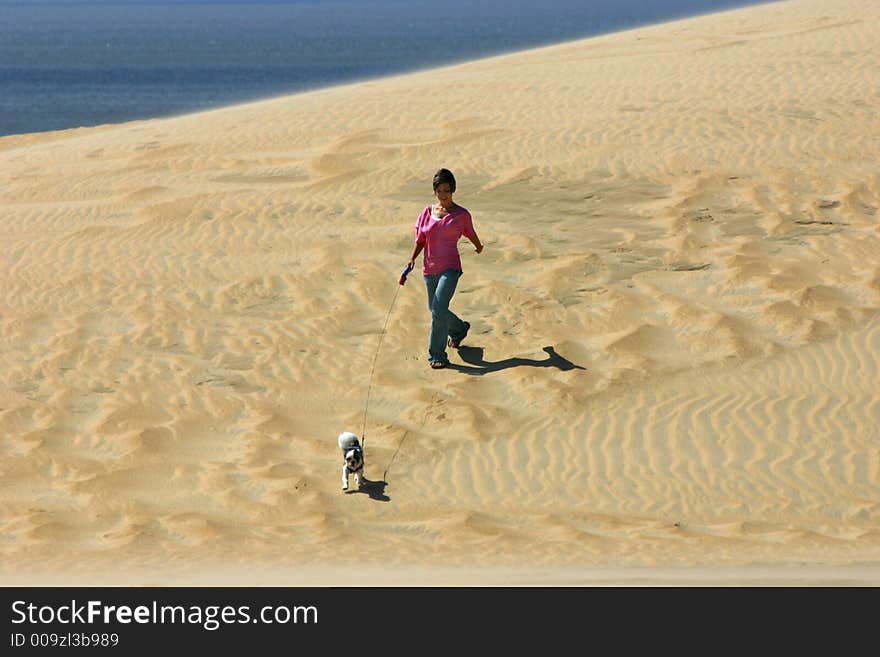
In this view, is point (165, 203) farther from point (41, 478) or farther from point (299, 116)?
point (41, 478)

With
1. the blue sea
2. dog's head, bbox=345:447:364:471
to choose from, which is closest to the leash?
dog's head, bbox=345:447:364:471

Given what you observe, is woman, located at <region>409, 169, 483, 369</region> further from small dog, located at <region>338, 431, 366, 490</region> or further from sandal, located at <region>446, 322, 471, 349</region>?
small dog, located at <region>338, 431, 366, 490</region>

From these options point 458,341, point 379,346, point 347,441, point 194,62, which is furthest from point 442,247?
point 194,62

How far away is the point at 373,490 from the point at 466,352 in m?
2.31

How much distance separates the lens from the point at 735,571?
630 cm

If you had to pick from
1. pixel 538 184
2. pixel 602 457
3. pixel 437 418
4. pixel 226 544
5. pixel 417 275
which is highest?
pixel 538 184

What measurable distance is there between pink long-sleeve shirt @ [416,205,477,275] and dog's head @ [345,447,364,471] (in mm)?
2116

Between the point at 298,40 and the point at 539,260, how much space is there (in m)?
78.4

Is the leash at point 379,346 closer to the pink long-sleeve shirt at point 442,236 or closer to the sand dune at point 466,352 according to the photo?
the sand dune at point 466,352

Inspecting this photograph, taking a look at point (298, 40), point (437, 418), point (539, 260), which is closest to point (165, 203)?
point (539, 260)

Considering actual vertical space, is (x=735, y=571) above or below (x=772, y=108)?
below

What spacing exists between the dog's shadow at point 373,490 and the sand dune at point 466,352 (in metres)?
0.03

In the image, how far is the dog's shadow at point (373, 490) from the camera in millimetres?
7645

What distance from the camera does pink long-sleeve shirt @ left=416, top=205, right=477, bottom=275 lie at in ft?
29.3
